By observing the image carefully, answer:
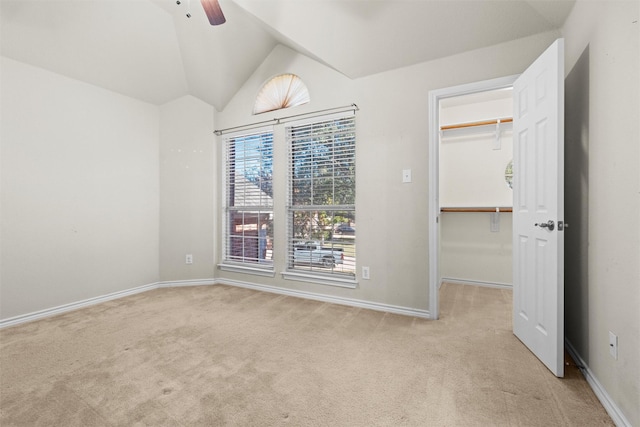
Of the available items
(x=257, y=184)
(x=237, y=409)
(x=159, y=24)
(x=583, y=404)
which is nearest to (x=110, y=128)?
(x=159, y=24)

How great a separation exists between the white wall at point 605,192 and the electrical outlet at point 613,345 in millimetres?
28

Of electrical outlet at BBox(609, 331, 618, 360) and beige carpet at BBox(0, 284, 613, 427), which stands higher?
electrical outlet at BBox(609, 331, 618, 360)

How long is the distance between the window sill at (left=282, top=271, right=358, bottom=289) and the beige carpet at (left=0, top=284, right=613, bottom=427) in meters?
0.31

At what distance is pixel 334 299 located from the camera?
308cm

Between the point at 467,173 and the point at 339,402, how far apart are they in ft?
11.3

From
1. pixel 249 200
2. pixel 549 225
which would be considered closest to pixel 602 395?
pixel 549 225

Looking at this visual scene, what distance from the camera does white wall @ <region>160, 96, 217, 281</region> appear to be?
375 centimetres

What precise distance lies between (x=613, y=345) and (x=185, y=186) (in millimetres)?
4019

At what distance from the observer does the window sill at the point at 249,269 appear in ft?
11.5

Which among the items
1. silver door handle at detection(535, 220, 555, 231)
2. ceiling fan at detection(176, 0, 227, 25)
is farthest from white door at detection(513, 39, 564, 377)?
ceiling fan at detection(176, 0, 227, 25)

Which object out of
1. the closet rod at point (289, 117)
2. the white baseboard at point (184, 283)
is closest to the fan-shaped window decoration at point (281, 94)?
the closet rod at point (289, 117)

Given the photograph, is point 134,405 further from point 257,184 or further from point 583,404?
point 257,184

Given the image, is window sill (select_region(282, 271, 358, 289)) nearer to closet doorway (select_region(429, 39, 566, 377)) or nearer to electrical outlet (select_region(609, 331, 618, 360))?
closet doorway (select_region(429, 39, 566, 377))

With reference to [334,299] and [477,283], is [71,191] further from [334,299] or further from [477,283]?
[477,283]
